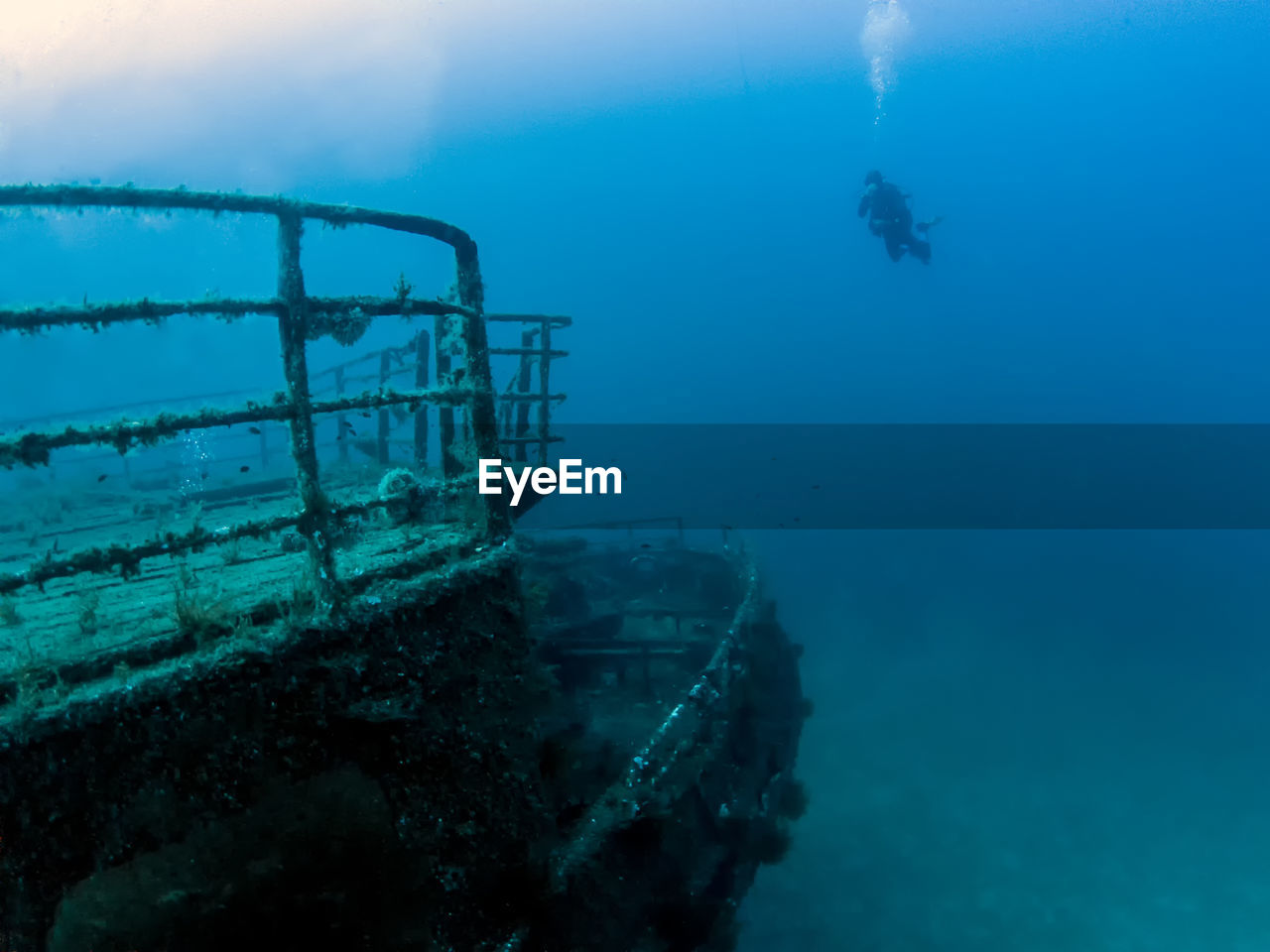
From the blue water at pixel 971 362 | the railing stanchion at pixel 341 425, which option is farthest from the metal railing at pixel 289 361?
the railing stanchion at pixel 341 425

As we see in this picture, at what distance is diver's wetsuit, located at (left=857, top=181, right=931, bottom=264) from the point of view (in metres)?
23.2

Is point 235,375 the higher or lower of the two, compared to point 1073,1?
lower

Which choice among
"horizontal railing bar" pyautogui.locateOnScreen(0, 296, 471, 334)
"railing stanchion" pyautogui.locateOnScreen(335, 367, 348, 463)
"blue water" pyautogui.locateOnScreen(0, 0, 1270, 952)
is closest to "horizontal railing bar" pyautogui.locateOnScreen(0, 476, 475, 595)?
"horizontal railing bar" pyautogui.locateOnScreen(0, 296, 471, 334)

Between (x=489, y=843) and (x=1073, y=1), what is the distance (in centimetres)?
25107

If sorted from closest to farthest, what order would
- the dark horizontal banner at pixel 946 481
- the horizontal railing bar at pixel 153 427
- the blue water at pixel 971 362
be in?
the horizontal railing bar at pixel 153 427, the blue water at pixel 971 362, the dark horizontal banner at pixel 946 481

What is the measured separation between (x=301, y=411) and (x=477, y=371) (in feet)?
3.54

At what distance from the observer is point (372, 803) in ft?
8.84

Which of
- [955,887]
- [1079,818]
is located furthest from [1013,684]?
[955,887]

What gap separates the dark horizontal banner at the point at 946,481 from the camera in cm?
5562

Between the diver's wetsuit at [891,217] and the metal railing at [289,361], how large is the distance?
73.7 ft

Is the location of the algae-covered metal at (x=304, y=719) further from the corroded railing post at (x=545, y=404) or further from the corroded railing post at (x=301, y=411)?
the corroded railing post at (x=545, y=404)

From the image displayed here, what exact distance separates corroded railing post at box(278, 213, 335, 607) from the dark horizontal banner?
115 feet

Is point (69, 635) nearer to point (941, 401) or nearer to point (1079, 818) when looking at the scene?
point (1079, 818)

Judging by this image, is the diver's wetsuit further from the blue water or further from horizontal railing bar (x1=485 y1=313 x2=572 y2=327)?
Answer: horizontal railing bar (x1=485 y1=313 x2=572 y2=327)
